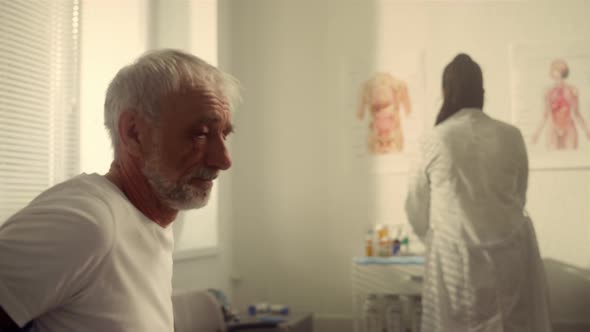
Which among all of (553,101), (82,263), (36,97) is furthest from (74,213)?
(553,101)

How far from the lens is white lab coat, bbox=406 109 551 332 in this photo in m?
2.61

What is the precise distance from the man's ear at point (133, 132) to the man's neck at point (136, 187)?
0.07 ft

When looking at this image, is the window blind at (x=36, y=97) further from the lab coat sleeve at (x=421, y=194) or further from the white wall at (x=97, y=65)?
the lab coat sleeve at (x=421, y=194)

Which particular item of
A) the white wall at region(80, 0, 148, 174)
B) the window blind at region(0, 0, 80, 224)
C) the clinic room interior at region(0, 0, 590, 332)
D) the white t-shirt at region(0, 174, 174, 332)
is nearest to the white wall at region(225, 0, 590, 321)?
the clinic room interior at region(0, 0, 590, 332)

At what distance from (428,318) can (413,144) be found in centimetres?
161

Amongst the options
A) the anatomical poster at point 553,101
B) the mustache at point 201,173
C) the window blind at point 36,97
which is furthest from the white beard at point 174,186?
the anatomical poster at point 553,101

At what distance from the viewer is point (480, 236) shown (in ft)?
8.60

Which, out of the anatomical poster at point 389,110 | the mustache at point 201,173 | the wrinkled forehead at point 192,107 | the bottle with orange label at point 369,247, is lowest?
the bottle with orange label at point 369,247

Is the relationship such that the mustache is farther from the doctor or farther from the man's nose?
the doctor

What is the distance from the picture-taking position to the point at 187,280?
142 inches

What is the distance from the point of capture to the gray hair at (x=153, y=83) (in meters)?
1.00

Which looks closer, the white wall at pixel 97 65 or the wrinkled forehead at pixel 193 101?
the wrinkled forehead at pixel 193 101

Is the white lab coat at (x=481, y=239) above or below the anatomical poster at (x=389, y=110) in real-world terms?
below

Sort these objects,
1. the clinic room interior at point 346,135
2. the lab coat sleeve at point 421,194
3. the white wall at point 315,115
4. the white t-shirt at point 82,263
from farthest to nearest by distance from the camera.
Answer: the white wall at point 315,115, the clinic room interior at point 346,135, the lab coat sleeve at point 421,194, the white t-shirt at point 82,263
